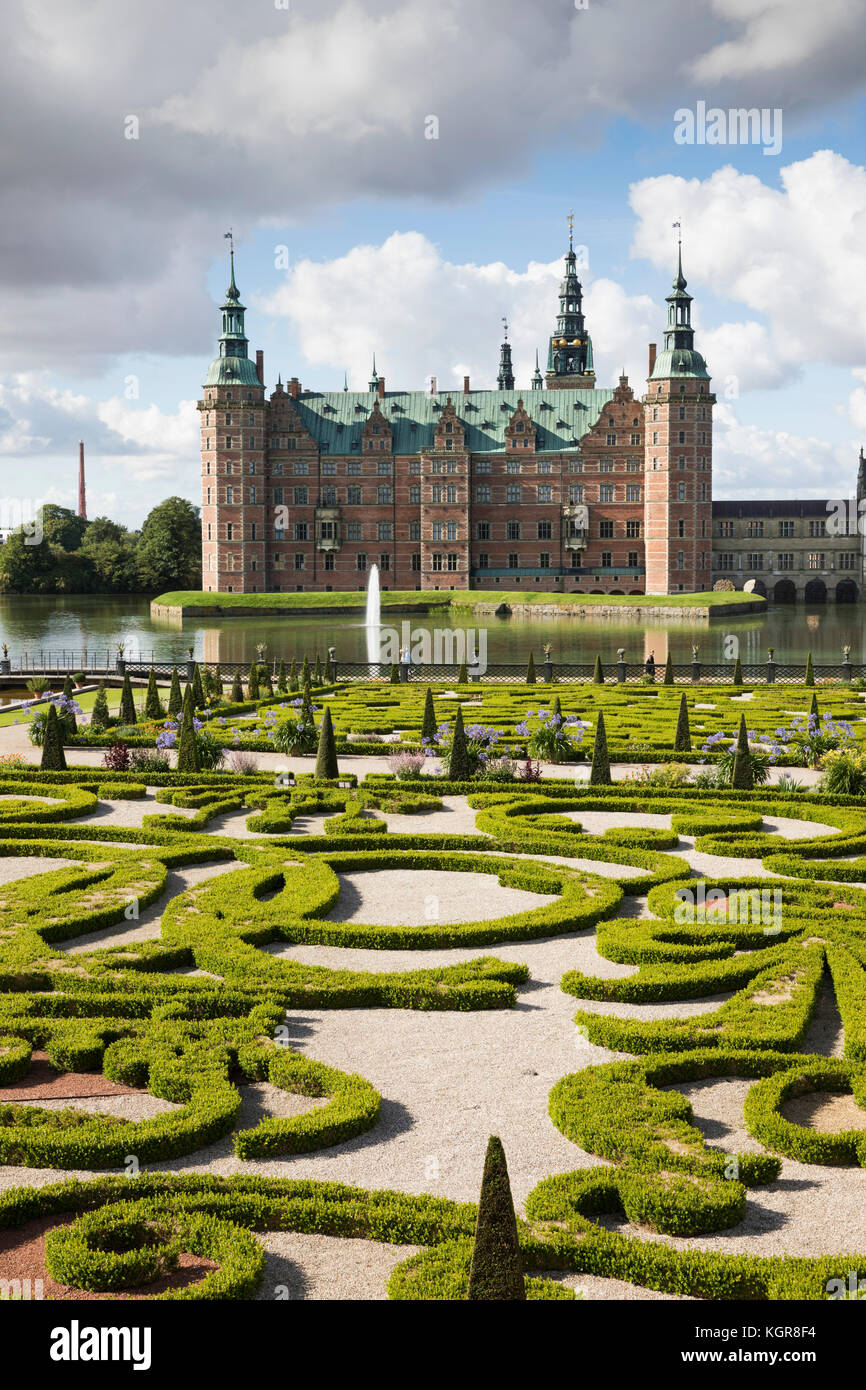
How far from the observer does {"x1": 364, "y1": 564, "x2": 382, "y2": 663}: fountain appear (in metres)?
48.5

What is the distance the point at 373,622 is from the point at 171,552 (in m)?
30.3

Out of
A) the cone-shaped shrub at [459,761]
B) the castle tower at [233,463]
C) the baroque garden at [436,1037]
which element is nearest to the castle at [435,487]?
the castle tower at [233,463]

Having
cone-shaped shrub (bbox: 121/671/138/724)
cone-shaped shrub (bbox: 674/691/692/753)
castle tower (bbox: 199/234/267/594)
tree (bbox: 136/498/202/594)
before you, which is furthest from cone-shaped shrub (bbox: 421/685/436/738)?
tree (bbox: 136/498/202/594)

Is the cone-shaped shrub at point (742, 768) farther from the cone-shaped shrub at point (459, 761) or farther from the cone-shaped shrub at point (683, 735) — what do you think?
the cone-shaped shrub at point (459, 761)

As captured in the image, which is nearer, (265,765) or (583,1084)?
(583,1084)

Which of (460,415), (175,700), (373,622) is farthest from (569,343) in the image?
(175,700)

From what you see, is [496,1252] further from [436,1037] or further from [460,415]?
[460,415]

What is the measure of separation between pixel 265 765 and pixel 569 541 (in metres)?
66.9

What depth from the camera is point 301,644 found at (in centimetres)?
5288

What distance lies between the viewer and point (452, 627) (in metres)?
64.4

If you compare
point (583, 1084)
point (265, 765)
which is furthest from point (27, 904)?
point (265, 765)

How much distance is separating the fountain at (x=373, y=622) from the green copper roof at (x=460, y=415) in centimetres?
965

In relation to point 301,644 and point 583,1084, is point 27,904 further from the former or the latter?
point 301,644

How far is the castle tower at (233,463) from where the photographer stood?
8312 centimetres
